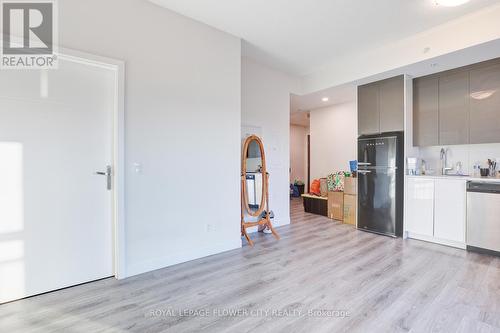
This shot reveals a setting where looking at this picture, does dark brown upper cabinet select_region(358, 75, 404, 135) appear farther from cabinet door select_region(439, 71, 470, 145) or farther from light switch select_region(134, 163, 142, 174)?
light switch select_region(134, 163, 142, 174)

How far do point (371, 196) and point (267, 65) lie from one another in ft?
9.49

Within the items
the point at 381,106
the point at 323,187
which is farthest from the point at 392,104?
the point at 323,187

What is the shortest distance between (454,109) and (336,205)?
251cm

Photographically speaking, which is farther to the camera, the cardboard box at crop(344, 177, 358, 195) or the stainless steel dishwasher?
the cardboard box at crop(344, 177, 358, 195)

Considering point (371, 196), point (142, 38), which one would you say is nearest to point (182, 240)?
point (142, 38)

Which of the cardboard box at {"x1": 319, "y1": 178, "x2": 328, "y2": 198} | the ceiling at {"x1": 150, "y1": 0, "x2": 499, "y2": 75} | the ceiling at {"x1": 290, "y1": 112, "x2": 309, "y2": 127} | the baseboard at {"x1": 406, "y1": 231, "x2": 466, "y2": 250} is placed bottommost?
the baseboard at {"x1": 406, "y1": 231, "x2": 466, "y2": 250}

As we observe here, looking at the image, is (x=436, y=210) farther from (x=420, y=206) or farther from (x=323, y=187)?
(x=323, y=187)

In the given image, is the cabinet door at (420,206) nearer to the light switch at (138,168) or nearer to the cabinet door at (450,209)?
the cabinet door at (450,209)

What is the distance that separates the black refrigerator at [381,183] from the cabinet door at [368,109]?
0.49 ft

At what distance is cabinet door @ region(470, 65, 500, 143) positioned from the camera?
334 cm

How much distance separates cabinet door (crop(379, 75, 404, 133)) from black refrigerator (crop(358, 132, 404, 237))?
0.14m

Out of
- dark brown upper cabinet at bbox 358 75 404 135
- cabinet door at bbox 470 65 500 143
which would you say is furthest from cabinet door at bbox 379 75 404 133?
cabinet door at bbox 470 65 500 143

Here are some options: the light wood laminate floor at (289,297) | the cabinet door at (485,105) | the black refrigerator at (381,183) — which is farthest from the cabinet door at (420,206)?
the cabinet door at (485,105)

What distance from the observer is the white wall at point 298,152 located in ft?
28.8
